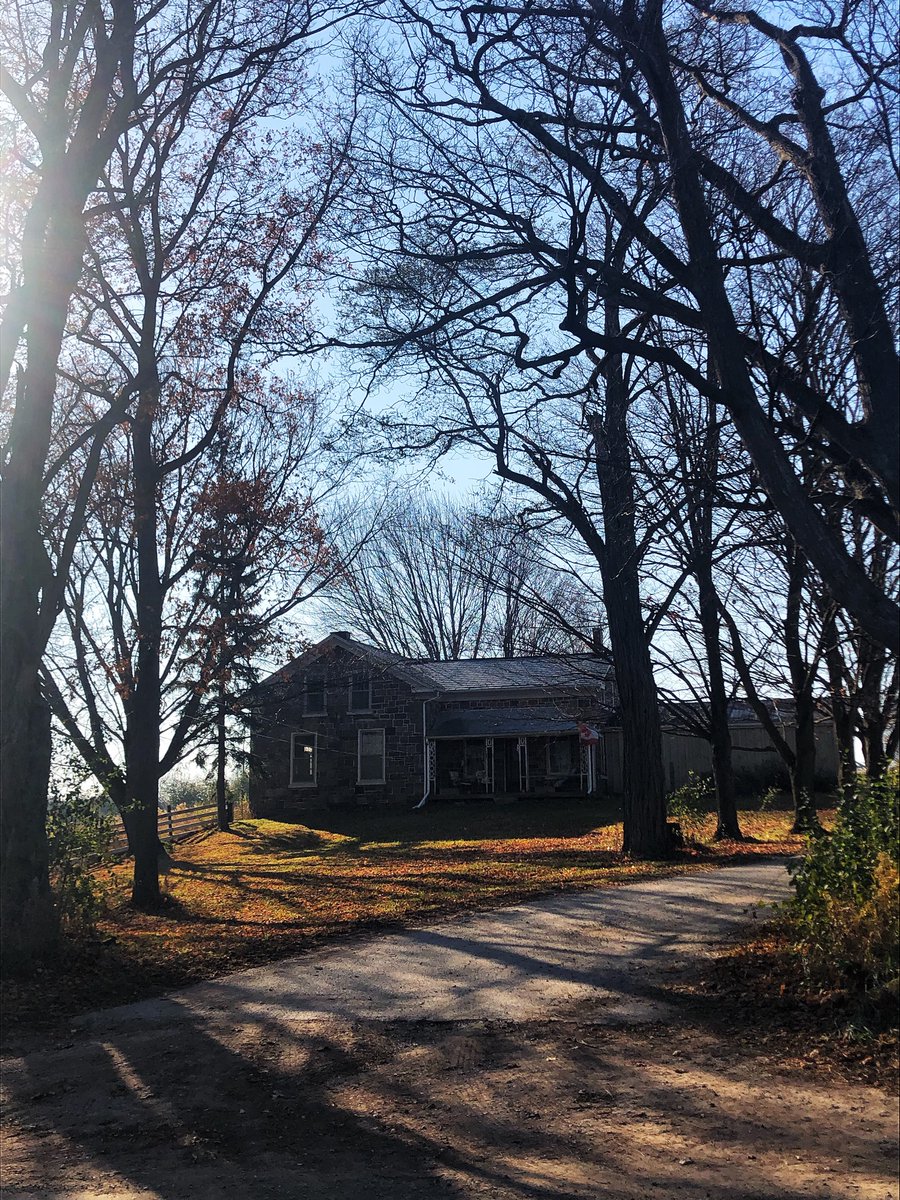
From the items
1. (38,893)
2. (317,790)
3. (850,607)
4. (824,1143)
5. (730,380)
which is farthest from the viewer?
(317,790)

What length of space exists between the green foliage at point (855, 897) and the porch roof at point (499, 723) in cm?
2511

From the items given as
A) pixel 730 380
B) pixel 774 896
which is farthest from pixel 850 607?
pixel 774 896

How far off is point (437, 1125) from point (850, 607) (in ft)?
12.7

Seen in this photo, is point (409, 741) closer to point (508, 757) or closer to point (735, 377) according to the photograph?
point (508, 757)

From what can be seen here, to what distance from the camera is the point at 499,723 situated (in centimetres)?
3356

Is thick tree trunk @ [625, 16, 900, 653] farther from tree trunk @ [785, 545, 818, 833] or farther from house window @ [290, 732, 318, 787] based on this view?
house window @ [290, 732, 318, 787]

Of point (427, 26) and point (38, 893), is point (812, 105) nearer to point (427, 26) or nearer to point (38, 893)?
point (427, 26)

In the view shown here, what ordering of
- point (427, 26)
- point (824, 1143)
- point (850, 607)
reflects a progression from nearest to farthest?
point (824, 1143)
point (850, 607)
point (427, 26)

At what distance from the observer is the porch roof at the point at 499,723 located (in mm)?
32562

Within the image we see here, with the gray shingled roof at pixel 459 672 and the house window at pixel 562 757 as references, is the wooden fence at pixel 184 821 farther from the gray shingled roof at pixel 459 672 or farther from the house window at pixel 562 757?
the house window at pixel 562 757

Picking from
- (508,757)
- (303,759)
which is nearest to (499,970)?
(508,757)

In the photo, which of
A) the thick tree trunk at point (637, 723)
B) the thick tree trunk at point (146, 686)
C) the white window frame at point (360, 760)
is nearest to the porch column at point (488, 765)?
the white window frame at point (360, 760)

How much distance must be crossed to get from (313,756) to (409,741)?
3.56m

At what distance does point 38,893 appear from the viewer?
846cm
